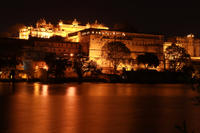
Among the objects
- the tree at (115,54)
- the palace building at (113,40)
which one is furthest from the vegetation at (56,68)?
the palace building at (113,40)

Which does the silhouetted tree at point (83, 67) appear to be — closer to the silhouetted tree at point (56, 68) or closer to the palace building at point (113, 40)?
the silhouetted tree at point (56, 68)

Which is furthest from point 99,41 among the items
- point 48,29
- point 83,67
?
point 48,29

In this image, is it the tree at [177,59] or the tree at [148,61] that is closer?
the tree at [177,59]

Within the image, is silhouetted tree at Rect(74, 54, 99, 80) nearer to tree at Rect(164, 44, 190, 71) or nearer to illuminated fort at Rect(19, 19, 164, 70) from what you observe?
illuminated fort at Rect(19, 19, 164, 70)

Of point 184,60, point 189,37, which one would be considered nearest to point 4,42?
point 184,60

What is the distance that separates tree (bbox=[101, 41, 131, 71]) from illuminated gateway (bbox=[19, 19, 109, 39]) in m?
41.9

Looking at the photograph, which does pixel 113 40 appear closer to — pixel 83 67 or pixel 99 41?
pixel 99 41

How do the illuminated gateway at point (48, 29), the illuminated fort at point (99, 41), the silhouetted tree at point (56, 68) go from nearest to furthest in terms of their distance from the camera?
the silhouetted tree at point (56, 68), the illuminated fort at point (99, 41), the illuminated gateway at point (48, 29)

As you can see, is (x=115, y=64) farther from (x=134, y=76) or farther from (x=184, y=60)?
(x=184, y=60)

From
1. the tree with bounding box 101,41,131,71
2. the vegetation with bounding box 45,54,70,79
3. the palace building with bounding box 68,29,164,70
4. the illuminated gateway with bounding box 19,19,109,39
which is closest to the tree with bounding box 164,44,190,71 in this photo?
the palace building with bounding box 68,29,164,70

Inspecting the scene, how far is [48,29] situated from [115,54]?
5061 centimetres

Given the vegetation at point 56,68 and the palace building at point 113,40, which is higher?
the palace building at point 113,40

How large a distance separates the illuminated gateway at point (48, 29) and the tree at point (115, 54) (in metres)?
41.9

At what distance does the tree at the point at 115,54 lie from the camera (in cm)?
8924
